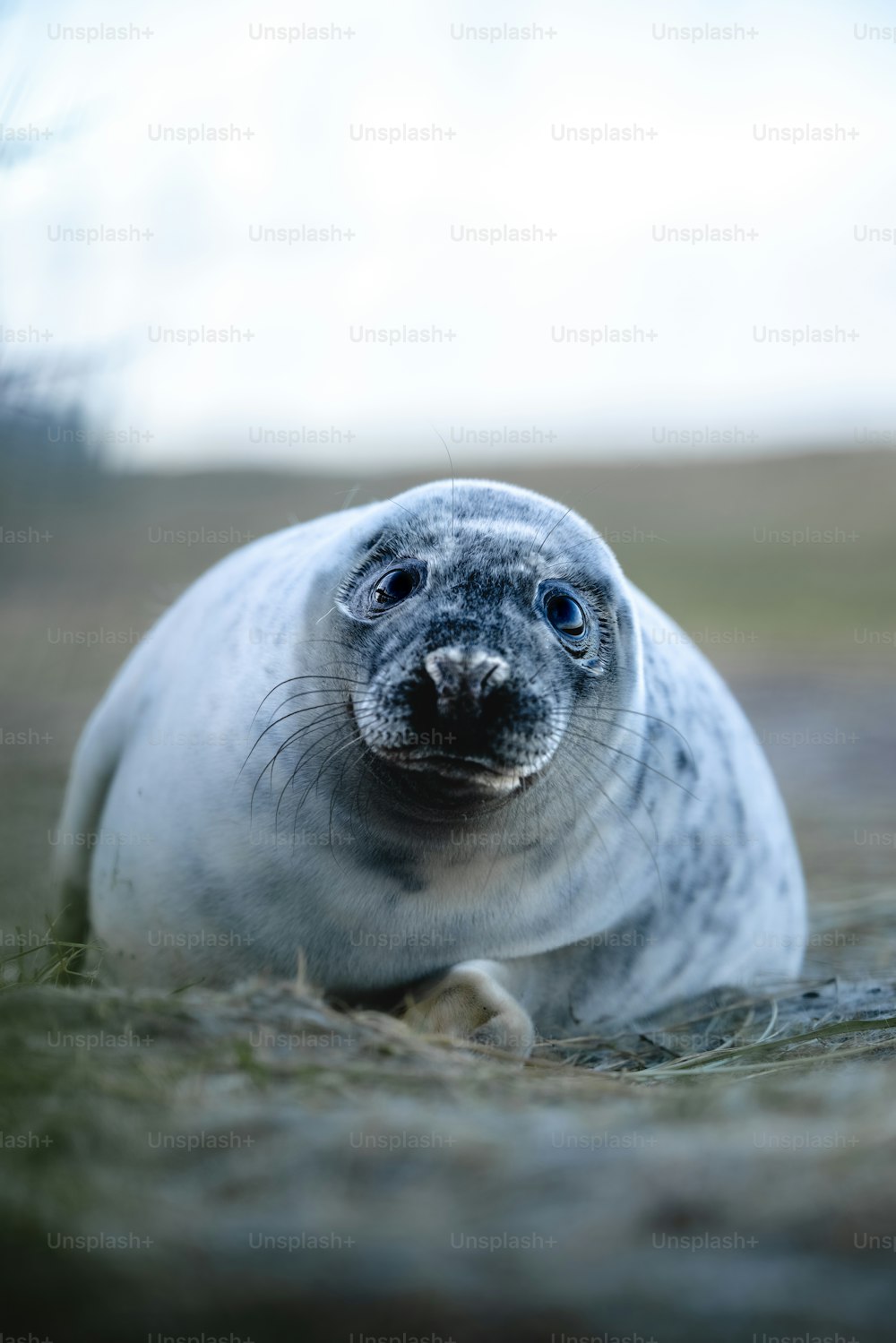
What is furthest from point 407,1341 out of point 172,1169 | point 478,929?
point 478,929

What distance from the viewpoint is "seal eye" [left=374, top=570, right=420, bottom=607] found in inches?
115

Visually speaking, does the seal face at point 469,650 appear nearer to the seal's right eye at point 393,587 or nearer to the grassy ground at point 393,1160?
the seal's right eye at point 393,587

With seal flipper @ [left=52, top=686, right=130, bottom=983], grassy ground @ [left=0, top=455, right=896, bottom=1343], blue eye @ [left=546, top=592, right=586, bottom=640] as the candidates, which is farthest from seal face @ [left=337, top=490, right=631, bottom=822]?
seal flipper @ [left=52, top=686, right=130, bottom=983]

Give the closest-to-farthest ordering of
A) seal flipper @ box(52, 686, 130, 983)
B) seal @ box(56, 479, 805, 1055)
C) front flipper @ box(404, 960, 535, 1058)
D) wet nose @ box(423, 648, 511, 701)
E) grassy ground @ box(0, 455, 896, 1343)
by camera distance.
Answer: grassy ground @ box(0, 455, 896, 1343) → wet nose @ box(423, 648, 511, 701) → seal @ box(56, 479, 805, 1055) → front flipper @ box(404, 960, 535, 1058) → seal flipper @ box(52, 686, 130, 983)

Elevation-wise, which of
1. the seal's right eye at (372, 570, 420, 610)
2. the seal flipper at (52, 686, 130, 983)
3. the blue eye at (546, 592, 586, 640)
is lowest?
the seal flipper at (52, 686, 130, 983)

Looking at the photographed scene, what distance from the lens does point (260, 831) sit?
10.1 feet

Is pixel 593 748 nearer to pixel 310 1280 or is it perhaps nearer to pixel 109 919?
pixel 109 919

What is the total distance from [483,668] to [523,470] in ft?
46.0

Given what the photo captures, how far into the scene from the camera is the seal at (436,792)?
276 centimetres

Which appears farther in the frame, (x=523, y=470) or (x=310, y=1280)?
(x=523, y=470)

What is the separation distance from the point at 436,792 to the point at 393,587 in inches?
18.8

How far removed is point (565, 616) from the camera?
298 cm

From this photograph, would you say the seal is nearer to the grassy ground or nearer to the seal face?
the seal face

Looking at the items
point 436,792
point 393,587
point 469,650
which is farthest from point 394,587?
point 436,792
